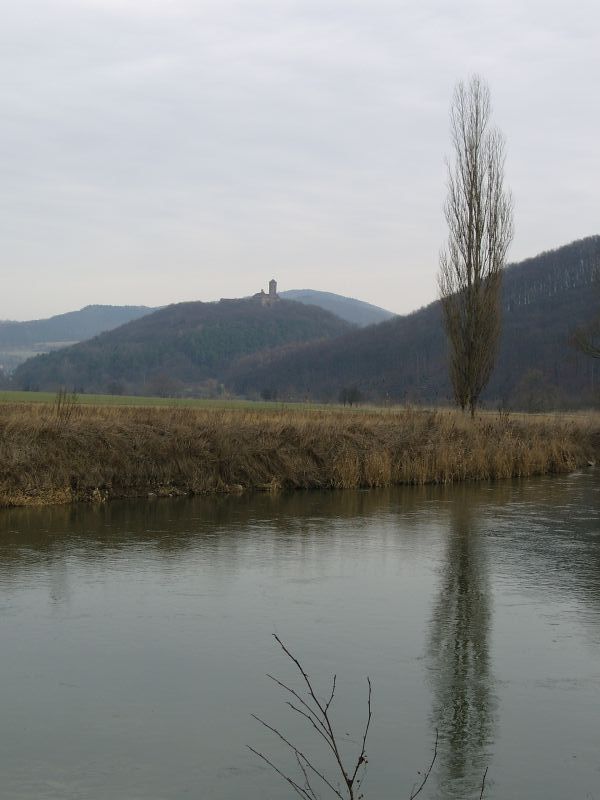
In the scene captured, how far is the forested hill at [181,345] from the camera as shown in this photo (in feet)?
345

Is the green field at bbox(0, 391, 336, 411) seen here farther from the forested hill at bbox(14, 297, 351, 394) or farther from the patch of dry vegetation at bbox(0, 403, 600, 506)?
the forested hill at bbox(14, 297, 351, 394)

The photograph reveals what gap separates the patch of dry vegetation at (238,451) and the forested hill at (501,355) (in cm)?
3911

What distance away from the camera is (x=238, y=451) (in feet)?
54.2

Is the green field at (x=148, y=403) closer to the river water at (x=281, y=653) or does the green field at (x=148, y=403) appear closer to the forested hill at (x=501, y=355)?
the river water at (x=281, y=653)

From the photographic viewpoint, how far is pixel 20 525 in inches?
461

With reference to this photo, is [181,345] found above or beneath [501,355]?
above

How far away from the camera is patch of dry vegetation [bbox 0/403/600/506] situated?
14.5 meters

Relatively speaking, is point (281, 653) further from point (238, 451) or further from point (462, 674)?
point (238, 451)

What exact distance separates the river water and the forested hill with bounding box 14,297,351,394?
81044 millimetres

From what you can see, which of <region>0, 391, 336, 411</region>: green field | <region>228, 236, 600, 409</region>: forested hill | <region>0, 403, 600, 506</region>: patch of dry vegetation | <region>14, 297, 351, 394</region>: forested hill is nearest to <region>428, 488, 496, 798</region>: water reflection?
<region>0, 403, 600, 506</region>: patch of dry vegetation

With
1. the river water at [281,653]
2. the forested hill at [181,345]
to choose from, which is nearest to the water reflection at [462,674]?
the river water at [281,653]

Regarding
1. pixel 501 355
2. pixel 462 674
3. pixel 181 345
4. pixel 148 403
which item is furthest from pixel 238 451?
pixel 181 345

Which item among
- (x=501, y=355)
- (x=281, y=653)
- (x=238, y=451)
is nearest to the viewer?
(x=281, y=653)

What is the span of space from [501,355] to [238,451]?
62.4 meters
